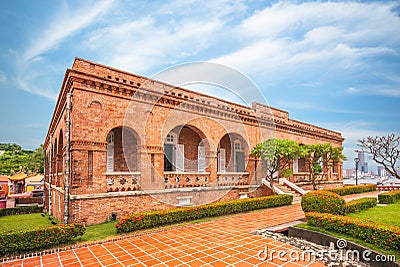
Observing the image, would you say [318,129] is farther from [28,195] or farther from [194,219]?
[28,195]

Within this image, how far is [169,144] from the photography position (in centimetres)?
1548

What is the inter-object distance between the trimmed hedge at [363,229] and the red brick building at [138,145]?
701cm

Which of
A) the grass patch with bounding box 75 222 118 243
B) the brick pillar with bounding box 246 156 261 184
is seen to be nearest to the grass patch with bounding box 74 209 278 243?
the grass patch with bounding box 75 222 118 243

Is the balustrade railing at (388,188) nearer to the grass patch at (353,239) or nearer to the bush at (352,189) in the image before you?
the bush at (352,189)

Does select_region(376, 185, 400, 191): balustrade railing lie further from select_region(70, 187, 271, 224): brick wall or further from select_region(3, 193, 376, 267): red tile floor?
select_region(3, 193, 376, 267): red tile floor

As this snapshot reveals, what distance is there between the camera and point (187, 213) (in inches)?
424

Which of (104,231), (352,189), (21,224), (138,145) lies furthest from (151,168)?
(352,189)

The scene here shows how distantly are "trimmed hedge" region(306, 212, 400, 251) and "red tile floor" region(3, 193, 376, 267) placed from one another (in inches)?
63.5

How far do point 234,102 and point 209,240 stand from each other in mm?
11085

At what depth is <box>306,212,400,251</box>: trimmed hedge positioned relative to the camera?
6.21 metres

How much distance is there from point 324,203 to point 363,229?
2.27 m

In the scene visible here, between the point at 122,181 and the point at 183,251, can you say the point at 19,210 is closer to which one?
the point at 122,181

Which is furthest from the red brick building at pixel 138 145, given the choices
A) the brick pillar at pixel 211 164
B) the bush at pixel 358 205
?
the bush at pixel 358 205

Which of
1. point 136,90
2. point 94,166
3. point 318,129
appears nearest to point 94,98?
point 136,90
